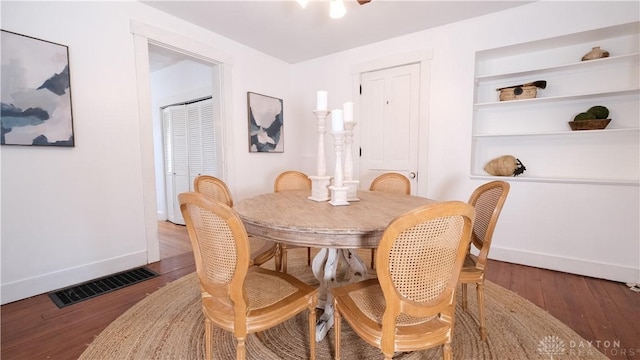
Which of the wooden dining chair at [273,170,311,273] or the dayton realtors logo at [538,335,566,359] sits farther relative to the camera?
the wooden dining chair at [273,170,311,273]

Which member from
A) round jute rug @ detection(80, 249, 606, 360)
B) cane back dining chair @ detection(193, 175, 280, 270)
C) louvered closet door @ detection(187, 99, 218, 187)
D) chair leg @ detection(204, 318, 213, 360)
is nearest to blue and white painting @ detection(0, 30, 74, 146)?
cane back dining chair @ detection(193, 175, 280, 270)

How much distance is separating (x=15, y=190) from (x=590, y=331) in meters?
3.90

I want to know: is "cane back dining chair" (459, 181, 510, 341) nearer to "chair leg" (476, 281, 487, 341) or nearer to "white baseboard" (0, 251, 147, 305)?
"chair leg" (476, 281, 487, 341)

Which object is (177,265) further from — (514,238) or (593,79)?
(593,79)

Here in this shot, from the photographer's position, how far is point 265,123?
369 cm

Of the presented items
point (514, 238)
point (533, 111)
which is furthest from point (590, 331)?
point (533, 111)

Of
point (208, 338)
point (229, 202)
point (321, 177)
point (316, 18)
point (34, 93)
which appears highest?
point (316, 18)

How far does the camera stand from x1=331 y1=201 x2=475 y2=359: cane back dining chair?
90cm

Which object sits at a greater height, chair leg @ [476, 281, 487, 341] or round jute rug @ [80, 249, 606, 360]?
chair leg @ [476, 281, 487, 341]

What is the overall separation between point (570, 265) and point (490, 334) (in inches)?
61.0

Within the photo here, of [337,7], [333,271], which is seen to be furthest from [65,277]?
[337,7]

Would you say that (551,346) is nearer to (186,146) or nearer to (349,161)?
(349,161)

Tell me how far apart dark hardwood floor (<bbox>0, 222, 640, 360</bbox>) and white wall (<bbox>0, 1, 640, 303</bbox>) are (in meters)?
0.23

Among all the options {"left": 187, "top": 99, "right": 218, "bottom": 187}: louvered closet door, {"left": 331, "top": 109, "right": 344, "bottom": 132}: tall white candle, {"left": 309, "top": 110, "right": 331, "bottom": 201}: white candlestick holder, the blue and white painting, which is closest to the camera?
{"left": 331, "top": 109, "right": 344, "bottom": 132}: tall white candle
